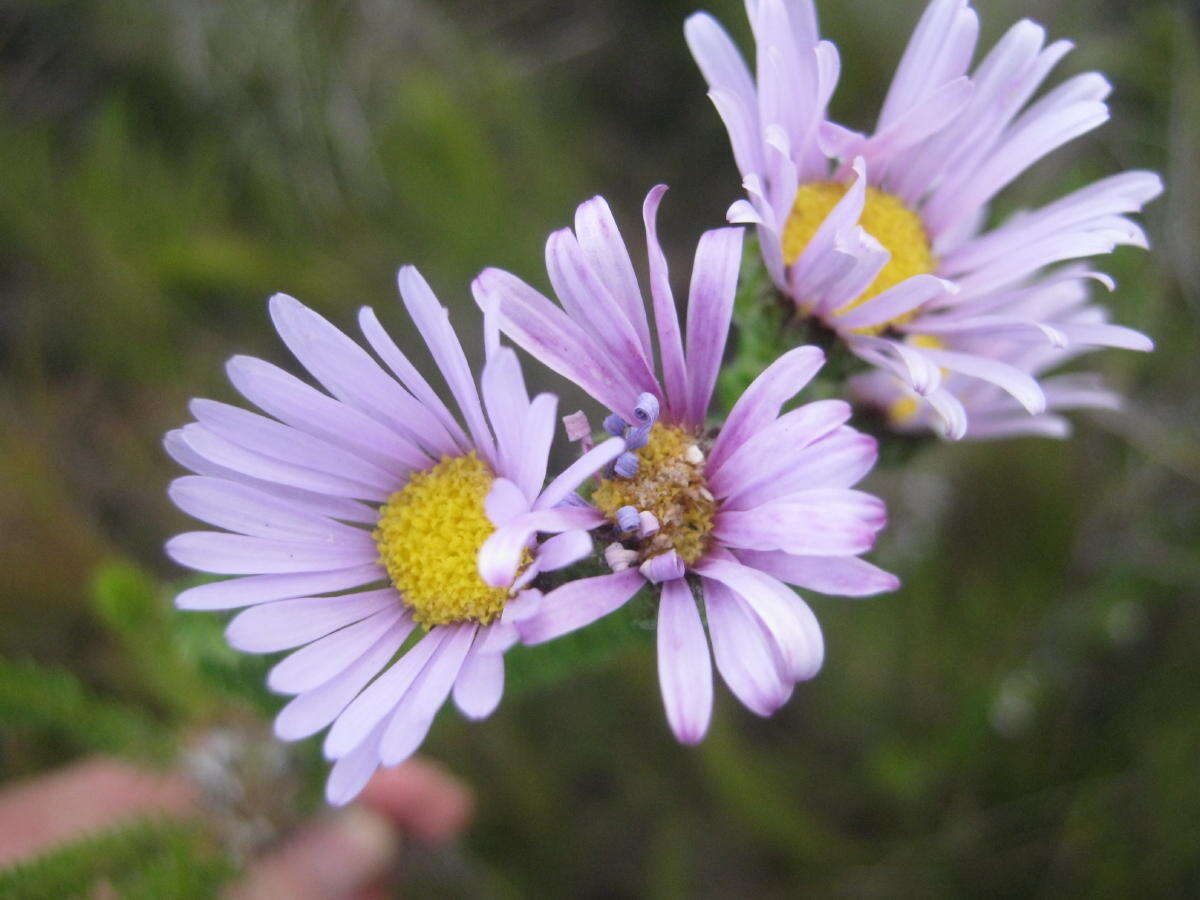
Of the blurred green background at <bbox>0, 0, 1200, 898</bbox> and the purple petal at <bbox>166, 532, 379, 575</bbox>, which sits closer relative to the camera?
the purple petal at <bbox>166, 532, 379, 575</bbox>

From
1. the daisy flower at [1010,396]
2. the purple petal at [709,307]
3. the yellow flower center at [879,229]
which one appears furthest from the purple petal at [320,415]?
the daisy flower at [1010,396]

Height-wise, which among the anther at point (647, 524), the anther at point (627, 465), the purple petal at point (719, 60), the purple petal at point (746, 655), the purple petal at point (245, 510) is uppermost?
the purple petal at point (719, 60)

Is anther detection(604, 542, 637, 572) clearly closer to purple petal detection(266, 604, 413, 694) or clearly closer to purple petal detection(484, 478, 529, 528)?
purple petal detection(484, 478, 529, 528)

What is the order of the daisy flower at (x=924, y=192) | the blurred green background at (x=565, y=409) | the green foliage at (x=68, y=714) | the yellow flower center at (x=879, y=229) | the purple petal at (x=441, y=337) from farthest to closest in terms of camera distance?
the blurred green background at (x=565, y=409), the green foliage at (x=68, y=714), the yellow flower center at (x=879, y=229), the daisy flower at (x=924, y=192), the purple petal at (x=441, y=337)

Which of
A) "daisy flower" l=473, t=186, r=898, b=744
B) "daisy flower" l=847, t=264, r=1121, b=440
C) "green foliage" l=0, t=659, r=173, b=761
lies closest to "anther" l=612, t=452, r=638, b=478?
"daisy flower" l=473, t=186, r=898, b=744

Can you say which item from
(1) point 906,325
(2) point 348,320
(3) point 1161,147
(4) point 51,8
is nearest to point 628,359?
(1) point 906,325

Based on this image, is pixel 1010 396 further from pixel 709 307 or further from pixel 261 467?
pixel 261 467

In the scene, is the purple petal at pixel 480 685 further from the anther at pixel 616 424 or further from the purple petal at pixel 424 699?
the anther at pixel 616 424
